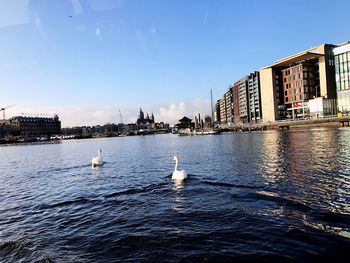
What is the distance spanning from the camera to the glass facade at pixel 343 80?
4673 inches

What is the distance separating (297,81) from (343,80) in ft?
99.7

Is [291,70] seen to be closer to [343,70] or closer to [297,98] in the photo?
[297,98]

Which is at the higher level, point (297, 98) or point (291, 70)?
point (291, 70)

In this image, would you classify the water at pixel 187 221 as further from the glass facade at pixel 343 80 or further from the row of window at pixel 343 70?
the row of window at pixel 343 70

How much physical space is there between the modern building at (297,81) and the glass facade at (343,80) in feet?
39.9

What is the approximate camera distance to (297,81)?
150 metres

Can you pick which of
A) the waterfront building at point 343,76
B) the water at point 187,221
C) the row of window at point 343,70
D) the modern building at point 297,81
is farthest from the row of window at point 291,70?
the water at point 187,221

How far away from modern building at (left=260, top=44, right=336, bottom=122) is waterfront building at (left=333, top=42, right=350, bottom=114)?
12.2 m

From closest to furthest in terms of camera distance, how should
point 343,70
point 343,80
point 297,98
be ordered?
1. point 343,70
2. point 343,80
3. point 297,98

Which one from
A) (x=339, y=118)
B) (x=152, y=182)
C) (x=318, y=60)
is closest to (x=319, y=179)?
(x=152, y=182)

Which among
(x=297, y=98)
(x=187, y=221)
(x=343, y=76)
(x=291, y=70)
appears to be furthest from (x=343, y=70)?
(x=187, y=221)

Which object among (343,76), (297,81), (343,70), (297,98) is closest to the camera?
(343,70)

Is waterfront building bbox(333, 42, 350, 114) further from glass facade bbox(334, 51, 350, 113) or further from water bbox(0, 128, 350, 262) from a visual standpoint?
water bbox(0, 128, 350, 262)

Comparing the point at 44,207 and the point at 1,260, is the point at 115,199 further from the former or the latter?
the point at 1,260
